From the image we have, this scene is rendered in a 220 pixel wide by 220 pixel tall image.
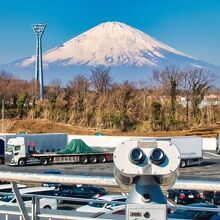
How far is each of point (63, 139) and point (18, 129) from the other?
80.5 ft

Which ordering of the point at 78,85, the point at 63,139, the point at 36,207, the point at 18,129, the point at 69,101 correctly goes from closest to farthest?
the point at 36,207 → the point at 63,139 → the point at 18,129 → the point at 69,101 → the point at 78,85

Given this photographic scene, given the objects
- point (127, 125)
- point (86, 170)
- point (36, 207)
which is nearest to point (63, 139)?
point (86, 170)

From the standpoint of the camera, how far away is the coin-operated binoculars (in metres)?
2.72

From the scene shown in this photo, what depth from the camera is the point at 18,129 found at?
73.6m

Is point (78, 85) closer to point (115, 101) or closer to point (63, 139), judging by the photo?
point (115, 101)

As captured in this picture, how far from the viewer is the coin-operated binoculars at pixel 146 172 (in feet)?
8.94

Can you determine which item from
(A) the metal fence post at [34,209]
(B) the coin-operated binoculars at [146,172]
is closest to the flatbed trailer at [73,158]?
(A) the metal fence post at [34,209]

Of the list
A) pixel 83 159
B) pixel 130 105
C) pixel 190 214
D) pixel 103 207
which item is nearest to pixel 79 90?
pixel 130 105

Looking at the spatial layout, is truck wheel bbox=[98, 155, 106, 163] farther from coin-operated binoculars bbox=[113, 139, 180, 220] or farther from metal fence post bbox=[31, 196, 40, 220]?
coin-operated binoculars bbox=[113, 139, 180, 220]

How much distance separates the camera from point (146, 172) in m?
2.75

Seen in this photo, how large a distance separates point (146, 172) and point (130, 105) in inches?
2891

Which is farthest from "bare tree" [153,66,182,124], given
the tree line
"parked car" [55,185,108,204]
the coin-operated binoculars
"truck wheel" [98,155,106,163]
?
the coin-operated binoculars

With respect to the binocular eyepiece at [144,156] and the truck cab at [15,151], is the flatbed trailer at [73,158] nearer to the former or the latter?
the truck cab at [15,151]

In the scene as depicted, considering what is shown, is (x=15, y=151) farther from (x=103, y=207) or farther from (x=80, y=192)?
(x=103, y=207)
